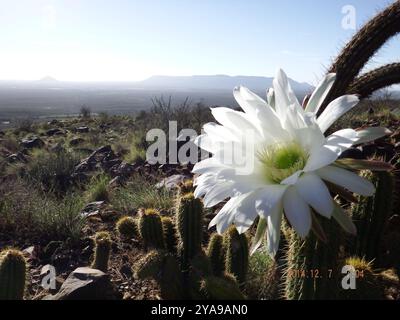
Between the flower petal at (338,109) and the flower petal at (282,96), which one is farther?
the flower petal at (282,96)

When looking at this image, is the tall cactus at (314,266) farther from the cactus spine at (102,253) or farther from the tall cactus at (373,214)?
the cactus spine at (102,253)

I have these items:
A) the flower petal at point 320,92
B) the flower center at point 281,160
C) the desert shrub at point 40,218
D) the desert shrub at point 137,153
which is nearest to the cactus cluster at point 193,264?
the flower center at point 281,160

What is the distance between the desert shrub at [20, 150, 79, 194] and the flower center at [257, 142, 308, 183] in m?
5.80

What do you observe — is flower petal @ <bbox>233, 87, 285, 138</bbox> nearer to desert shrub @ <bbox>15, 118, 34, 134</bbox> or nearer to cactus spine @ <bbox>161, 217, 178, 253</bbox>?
cactus spine @ <bbox>161, 217, 178, 253</bbox>

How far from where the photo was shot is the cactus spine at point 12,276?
2436 mm

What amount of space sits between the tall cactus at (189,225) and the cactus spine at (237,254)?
265 mm

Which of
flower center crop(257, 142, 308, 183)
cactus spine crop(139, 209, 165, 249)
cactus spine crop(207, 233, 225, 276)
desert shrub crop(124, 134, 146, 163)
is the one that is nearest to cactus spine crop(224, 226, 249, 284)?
cactus spine crop(207, 233, 225, 276)

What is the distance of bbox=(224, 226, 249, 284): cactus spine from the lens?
8.36ft

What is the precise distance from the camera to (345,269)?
6.07 ft
